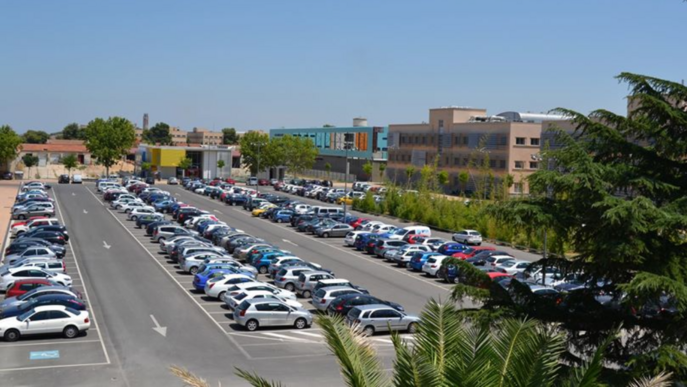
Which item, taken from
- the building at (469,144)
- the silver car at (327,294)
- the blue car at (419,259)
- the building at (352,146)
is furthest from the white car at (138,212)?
the building at (352,146)

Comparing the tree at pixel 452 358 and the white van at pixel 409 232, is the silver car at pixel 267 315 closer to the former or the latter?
the tree at pixel 452 358

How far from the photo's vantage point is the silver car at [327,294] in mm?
29219

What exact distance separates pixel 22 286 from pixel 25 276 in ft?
9.04

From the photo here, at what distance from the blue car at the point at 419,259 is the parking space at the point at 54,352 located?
715 inches

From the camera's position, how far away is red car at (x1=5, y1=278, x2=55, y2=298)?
28.4 metres

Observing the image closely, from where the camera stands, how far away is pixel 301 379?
2072 cm

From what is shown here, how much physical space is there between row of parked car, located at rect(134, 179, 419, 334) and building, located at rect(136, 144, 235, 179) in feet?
197

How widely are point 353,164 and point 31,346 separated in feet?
331

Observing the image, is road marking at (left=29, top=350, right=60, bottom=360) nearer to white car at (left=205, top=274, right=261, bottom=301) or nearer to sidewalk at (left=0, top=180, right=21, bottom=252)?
white car at (left=205, top=274, right=261, bottom=301)

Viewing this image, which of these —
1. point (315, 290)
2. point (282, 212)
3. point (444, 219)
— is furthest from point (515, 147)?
point (315, 290)

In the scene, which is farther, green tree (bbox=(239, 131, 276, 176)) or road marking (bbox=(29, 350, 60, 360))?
green tree (bbox=(239, 131, 276, 176))

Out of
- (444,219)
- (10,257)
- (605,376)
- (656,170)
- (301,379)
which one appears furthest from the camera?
(444,219)

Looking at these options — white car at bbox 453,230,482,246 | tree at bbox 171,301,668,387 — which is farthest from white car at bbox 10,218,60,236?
tree at bbox 171,301,668,387

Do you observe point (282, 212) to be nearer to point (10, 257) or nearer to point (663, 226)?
point (10, 257)
